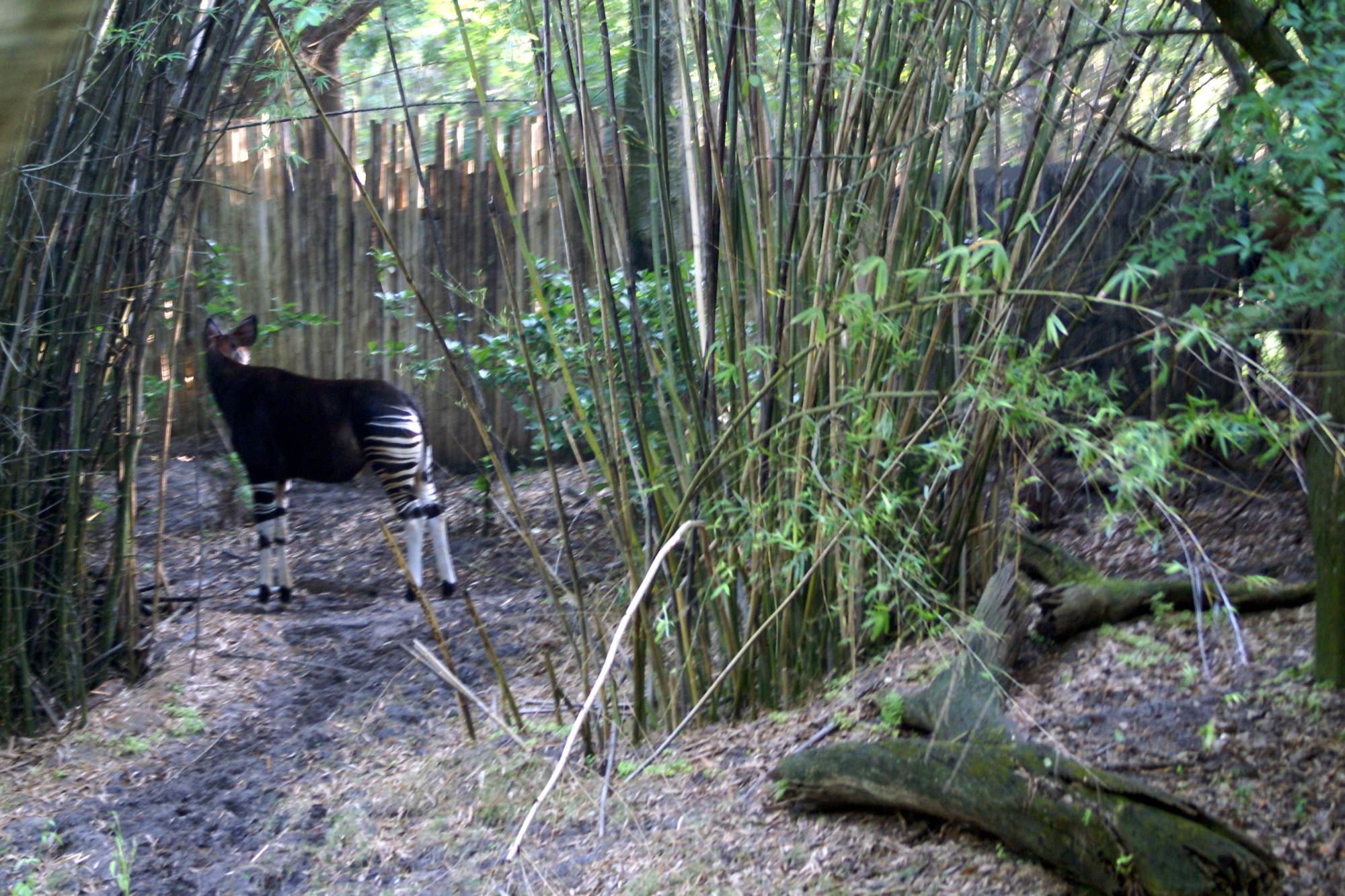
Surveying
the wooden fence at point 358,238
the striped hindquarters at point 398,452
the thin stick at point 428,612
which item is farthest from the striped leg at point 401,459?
the thin stick at point 428,612

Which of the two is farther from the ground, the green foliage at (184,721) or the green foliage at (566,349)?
the green foliage at (566,349)

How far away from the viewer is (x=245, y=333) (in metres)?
5.96

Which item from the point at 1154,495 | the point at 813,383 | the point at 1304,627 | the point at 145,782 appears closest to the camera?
the point at 1154,495

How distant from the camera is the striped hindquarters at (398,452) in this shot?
5844 mm

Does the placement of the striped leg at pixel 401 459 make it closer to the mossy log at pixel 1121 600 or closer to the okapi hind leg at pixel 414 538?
the okapi hind leg at pixel 414 538

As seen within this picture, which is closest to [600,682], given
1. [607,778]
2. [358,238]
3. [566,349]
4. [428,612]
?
[607,778]

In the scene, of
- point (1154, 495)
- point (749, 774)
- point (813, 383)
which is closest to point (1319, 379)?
point (813, 383)

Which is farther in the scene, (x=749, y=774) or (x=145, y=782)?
(x=145, y=782)

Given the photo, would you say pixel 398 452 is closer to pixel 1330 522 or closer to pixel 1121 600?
pixel 1121 600

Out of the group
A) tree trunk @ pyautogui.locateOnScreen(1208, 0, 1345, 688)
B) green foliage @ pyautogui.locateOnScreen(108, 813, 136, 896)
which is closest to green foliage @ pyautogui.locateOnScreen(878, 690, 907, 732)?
tree trunk @ pyautogui.locateOnScreen(1208, 0, 1345, 688)

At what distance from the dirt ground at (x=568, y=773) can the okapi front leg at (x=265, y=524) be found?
51cm

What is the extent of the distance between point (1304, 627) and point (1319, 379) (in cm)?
74

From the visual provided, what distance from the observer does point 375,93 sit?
1366 cm

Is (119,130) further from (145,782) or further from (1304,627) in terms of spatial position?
(1304,627)
